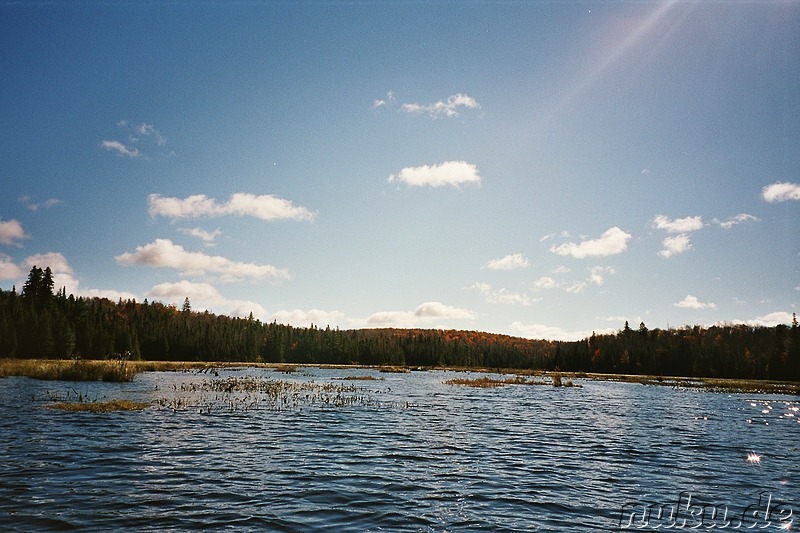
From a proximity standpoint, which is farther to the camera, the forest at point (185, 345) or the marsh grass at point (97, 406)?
the forest at point (185, 345)

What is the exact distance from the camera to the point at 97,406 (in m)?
34.1

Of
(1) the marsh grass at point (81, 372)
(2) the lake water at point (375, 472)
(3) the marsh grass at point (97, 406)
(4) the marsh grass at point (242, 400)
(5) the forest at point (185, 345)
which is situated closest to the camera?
(2) the lake water at point (375, 472)

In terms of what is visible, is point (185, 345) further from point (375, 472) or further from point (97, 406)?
point (375, 472)

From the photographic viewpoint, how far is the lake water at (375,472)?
14.7 m

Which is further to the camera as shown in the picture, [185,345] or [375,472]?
[185,345]

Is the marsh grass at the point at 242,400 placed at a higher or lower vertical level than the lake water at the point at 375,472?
lower

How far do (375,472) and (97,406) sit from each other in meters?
23.8

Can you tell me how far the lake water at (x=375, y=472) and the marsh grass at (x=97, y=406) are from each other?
120cm

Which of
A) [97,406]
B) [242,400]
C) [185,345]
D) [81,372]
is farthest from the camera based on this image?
[185,345]

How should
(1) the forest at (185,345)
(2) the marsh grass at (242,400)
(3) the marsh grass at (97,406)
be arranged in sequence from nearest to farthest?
(3) the marsh grass at (97,406)
(2) the marsh grass at (242,400)
(1) the forest at (185,345)

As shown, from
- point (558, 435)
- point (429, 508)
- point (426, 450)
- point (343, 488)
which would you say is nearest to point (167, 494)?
point (343, 488)

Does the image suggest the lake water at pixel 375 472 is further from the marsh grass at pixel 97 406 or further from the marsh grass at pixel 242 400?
the marsh grass at pixel 97 406

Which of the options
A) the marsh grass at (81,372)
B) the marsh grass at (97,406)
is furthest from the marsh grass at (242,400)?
the marsh grass at (81,372)

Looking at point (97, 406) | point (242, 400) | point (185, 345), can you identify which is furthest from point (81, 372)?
point (185, 345)
